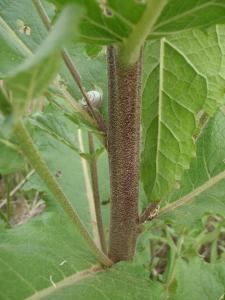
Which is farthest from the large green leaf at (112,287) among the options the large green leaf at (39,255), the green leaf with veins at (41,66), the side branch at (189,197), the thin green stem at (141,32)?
the green leaf with veins at (41,66)

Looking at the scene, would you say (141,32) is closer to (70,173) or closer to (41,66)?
(41,66)

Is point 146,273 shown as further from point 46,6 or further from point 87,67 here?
point 46,6

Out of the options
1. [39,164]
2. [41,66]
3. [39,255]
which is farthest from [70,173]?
[41,66]

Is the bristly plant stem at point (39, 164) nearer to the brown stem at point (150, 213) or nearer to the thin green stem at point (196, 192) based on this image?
the brown stem at point (150, 213)

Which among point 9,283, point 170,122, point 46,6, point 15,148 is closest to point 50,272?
point 9,283

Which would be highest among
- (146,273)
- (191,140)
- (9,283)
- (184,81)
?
(184,81)
